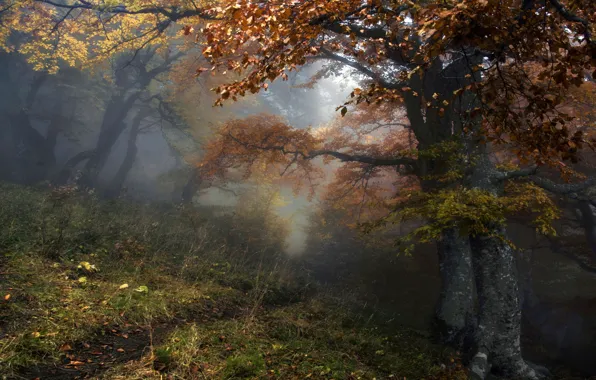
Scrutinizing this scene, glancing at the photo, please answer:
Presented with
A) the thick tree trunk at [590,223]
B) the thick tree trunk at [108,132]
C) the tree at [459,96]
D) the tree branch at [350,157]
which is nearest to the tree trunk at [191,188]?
the thick tree trunk at [108,132]

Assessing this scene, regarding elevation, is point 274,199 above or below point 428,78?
below

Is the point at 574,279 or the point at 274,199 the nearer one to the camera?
the point at 574,279

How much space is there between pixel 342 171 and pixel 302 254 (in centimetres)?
769

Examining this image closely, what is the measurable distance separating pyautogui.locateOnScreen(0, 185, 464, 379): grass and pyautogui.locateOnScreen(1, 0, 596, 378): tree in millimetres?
2180

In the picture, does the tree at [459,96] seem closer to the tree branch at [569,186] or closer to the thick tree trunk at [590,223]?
the tree branch at [569,186]

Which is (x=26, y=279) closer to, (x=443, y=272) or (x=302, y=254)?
(x=443, y=272)

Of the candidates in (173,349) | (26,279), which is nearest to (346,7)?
(173,349)

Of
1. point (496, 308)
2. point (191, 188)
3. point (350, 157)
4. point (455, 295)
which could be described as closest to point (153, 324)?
point (496, 308)

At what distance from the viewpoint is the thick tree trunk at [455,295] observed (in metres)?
8.62

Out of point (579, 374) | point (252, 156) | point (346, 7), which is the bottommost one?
point (579, 374)

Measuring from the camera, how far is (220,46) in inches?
159

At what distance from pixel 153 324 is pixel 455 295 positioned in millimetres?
7933

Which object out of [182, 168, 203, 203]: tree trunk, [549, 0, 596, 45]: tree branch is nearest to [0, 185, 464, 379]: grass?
[549, 0, 596, 45]: tree branch

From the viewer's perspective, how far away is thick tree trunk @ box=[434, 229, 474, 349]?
8.62 m
